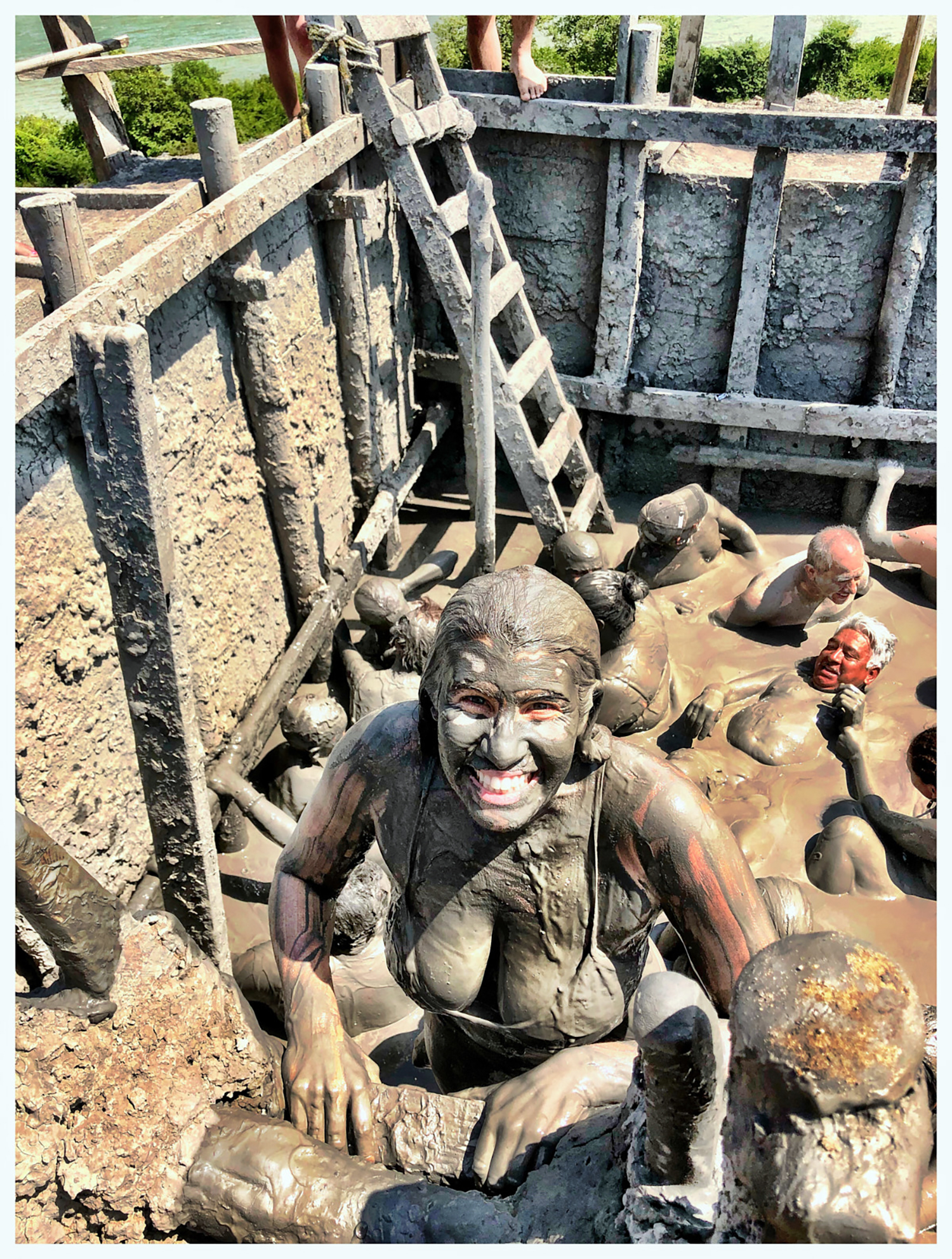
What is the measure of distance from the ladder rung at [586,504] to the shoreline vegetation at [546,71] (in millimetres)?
5647

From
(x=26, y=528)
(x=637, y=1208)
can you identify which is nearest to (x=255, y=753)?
(x=26, y=528)

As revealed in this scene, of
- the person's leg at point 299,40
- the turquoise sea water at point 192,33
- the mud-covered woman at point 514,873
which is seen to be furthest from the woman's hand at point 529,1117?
the turquoise sea water at point 192,33

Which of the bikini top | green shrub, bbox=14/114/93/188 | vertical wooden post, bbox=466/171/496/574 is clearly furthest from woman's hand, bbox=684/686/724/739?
green shrub, bbox=14/114/93/188

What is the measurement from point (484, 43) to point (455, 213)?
1.82m

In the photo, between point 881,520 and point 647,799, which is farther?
point 881,520

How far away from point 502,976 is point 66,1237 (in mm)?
990

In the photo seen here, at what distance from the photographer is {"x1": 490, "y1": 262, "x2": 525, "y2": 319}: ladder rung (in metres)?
5.52

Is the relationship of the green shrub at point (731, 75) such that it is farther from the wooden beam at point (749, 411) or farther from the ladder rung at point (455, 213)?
the ladder rung at point (455, 213)

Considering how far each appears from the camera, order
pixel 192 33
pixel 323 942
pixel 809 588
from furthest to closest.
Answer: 1. pixel 192 33
2. pixel 809 588
3. pixel 323 942

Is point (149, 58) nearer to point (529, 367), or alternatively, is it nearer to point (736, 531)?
point (529, 367)

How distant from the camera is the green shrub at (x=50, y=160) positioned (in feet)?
32.8

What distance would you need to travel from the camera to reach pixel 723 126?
5.36m

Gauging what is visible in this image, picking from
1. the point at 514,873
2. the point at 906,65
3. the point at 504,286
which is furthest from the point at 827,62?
the point at 514,873

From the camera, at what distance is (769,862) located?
13.5 feet
